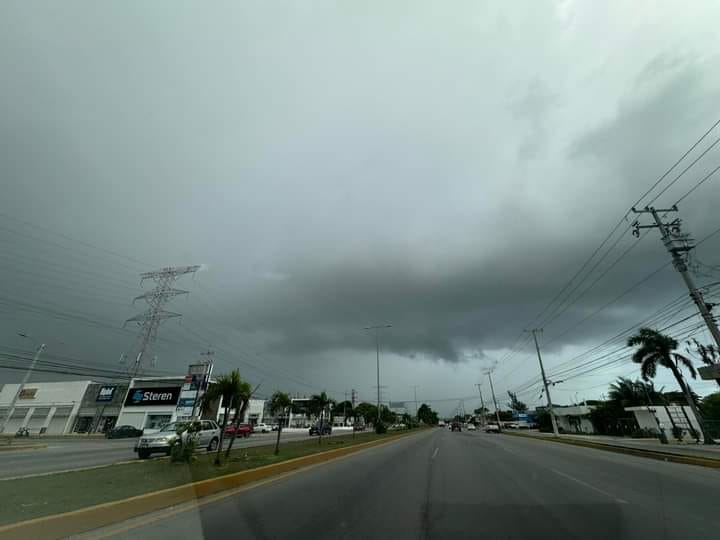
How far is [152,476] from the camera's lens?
990cm

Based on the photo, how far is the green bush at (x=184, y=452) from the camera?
12055 mm

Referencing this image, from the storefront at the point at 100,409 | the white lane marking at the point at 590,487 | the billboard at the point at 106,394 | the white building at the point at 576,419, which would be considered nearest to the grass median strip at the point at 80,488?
the white lane marking at the point at 590,487

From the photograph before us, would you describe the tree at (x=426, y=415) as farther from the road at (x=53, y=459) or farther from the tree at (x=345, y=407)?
the road at (x=53, y=459)

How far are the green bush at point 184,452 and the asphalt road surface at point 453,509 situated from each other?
3863 mm

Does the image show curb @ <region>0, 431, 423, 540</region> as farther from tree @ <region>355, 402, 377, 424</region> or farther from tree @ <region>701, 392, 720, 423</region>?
tree @ <region>355, 402, 377, 424</region>

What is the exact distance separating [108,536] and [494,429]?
64.2 meters

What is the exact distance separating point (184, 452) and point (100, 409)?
6439 centimetres

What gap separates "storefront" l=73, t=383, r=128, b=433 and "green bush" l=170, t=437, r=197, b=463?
199ft

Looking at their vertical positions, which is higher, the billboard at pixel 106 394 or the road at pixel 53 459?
the billboard at pixel 106 394

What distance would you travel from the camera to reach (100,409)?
60.0m

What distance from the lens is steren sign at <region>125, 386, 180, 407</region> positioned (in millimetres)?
55406

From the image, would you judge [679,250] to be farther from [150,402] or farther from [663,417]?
[150,402]

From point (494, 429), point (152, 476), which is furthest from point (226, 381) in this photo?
point (494, 429)

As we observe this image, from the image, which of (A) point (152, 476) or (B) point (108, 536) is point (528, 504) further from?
(A) point (152, 476)
